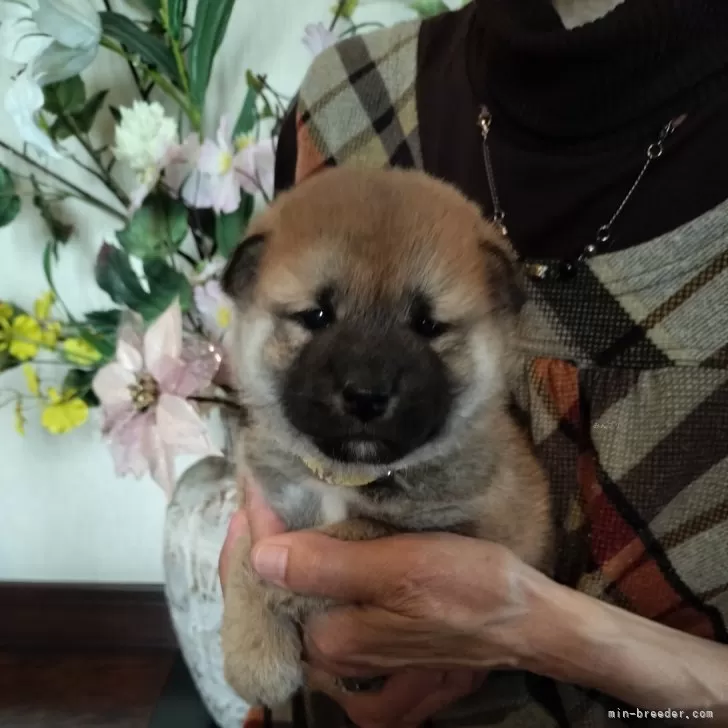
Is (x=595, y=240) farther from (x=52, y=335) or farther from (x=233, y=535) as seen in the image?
(x=52, y=335)

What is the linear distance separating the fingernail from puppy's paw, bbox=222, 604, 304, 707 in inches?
4.5

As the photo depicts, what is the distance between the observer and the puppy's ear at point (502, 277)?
0.86m

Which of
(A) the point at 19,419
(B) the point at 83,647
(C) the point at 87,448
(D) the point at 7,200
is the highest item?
(D) the point at 7,200

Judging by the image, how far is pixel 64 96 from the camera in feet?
4.41

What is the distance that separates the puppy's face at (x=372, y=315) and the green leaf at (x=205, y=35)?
21.5 inches

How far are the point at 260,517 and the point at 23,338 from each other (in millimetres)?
858

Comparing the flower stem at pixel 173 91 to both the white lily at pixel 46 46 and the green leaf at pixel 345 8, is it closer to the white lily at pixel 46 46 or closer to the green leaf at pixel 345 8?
the white lily at pixel 46 46

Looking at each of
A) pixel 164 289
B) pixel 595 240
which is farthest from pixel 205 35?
pixel 595 240

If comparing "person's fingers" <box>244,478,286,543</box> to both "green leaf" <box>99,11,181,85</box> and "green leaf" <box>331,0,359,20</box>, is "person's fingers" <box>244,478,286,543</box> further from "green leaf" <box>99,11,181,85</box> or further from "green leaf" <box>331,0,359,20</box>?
"green leaf" <box>331,0,359,20</box>

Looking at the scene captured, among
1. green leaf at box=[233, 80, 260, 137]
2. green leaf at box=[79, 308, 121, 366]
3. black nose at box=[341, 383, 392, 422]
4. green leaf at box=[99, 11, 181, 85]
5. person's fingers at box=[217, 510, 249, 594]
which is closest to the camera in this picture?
black nose at box=[341, 383, 392, 422]

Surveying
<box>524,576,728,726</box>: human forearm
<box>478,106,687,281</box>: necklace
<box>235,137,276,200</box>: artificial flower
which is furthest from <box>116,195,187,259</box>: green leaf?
<box>524,576,728,726</box>: human forearm

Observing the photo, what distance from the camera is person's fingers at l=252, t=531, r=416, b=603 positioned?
817 millimetres

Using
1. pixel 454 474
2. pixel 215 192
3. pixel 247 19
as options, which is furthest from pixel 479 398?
pixel 247 19

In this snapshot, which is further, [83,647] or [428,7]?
[83,647]
